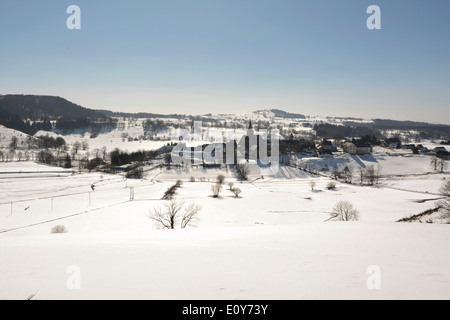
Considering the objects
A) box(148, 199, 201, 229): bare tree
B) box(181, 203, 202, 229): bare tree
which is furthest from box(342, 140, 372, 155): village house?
box(181, 203, 202, 229): bare tree

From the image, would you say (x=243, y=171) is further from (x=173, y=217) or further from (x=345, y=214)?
(x=173, y=217)

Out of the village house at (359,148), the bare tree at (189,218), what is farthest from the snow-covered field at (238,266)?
the village house at (359,148)

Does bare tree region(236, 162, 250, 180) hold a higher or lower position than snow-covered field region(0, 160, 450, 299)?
lower

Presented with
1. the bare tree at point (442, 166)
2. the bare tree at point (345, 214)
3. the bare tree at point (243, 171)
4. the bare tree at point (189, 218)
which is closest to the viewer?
the bare tree at point (189, 218)

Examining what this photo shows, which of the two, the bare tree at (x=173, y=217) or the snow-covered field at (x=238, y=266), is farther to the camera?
the bare tree at (x=173, y=217)

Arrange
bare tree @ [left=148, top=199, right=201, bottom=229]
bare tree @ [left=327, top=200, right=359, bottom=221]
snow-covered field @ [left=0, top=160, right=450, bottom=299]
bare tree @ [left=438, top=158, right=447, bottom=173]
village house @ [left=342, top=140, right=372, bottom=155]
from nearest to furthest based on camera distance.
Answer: snow-covered field @ [left=0, top=160, right=450, bottom=299]
bare tree @ [left=148, top=199, right=201, bottom=229]
bare tree @ [left=327, top=200, right=359, bottom=221]
bare tree @ [left=438, top=158, right=447, bottom=173]
village house @ [left=342, top=140, right=372, bottom=155]

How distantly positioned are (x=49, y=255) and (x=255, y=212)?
93.2ft

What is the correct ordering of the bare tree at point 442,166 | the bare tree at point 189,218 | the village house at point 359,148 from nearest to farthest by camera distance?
1. the bare tree at point 189,218
2. the bare tree at point 442,166
3. the village house at point 359,148

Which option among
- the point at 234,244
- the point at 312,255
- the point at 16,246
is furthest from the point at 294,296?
the point at 16,246

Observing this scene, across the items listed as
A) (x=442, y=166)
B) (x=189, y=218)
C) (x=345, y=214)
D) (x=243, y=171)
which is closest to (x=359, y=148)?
(x=442, y=166)

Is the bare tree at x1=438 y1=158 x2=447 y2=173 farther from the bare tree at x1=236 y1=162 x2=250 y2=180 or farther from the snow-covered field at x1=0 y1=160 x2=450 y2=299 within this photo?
the snow-covered field at x1=0 y1=160 x2=450 y2=299

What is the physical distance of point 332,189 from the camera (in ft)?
166

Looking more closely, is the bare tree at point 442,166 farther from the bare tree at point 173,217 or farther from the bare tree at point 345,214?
the bare tree at point 173,217
